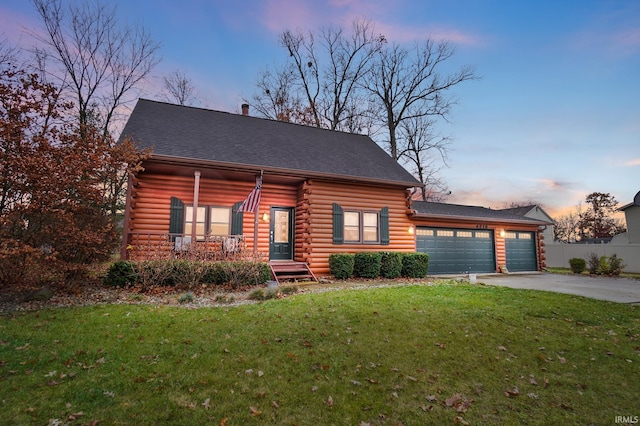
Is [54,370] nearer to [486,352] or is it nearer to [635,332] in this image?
[486,352]

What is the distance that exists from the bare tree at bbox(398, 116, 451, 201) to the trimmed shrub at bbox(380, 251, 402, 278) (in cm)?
1337

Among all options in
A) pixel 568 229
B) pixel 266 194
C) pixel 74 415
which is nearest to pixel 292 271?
pixel 266 194

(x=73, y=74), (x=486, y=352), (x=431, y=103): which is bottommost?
(x=486, y=352)

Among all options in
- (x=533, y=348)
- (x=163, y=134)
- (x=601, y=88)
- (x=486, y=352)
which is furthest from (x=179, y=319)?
(x=601, y=88)

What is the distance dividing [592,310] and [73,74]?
75.5 ft

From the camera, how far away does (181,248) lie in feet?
30.2

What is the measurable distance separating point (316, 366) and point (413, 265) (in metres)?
8.80

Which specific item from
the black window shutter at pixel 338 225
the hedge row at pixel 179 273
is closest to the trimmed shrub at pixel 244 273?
the hedge row at pixel 179 273

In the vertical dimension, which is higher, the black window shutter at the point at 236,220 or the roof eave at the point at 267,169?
the roof eave at the point at 267,169

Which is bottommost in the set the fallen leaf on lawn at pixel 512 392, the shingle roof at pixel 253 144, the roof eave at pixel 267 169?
the fallen leaf on lawn at pixel 512 392

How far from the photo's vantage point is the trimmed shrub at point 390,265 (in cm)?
1148

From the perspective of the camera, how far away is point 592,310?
671cm

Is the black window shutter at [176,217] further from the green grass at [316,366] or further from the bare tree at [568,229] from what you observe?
the bare tree at [568,229]

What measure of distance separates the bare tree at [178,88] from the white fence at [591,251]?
27.7 metres
